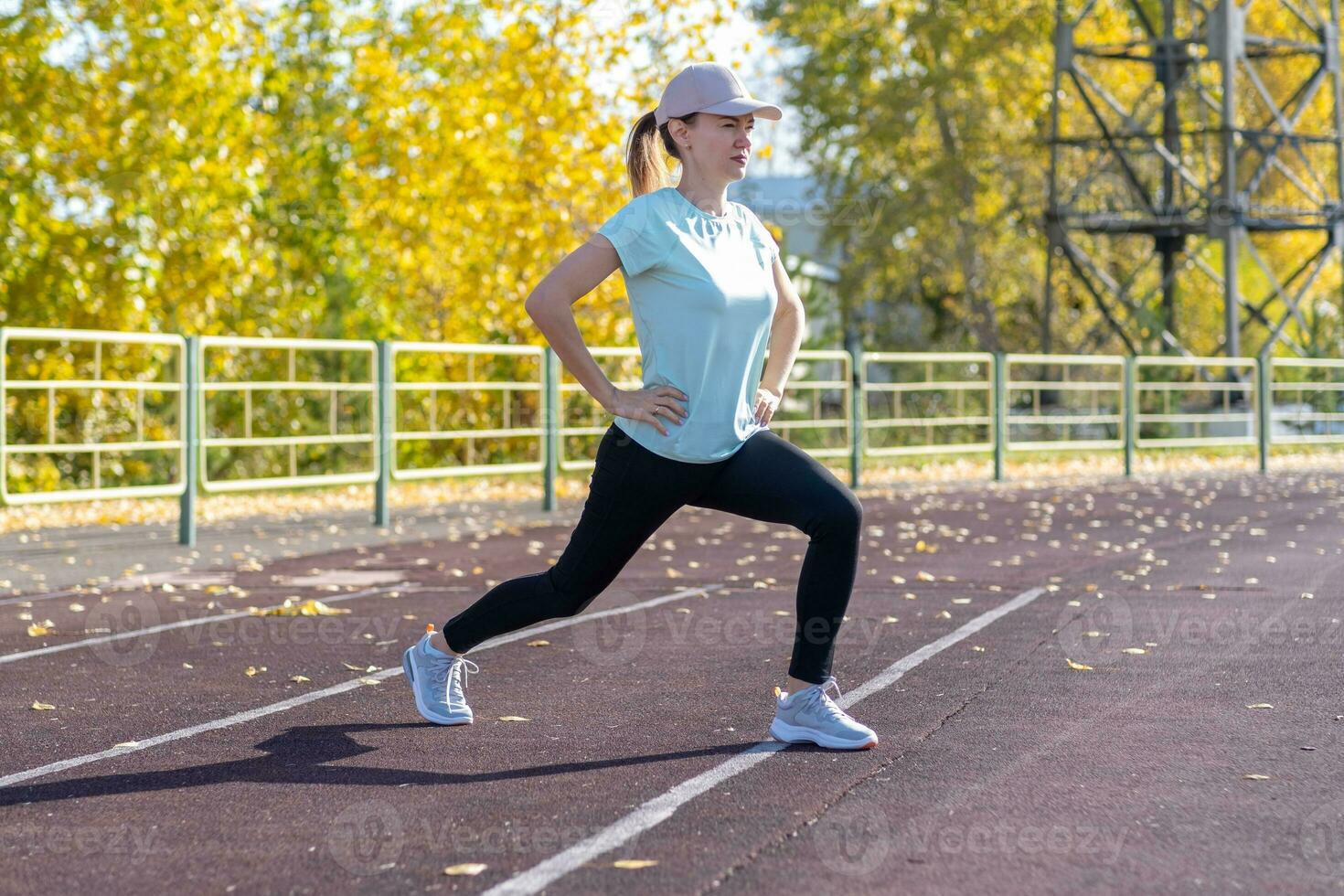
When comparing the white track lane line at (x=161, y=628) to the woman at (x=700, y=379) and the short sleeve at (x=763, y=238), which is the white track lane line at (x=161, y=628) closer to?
the woman at (x=700, y=379)

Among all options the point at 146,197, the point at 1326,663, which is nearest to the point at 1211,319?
the point at 146,197

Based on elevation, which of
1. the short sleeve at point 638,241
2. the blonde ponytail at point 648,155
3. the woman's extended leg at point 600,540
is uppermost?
the blonde ponytail at point 648,155

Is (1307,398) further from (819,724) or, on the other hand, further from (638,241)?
(638,241)

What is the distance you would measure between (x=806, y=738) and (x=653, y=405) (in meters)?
1.12

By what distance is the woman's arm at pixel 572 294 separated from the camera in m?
5.31

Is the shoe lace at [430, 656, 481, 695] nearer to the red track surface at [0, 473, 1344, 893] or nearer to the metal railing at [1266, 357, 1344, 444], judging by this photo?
the red track surface at [0, 473, 1344, 893]

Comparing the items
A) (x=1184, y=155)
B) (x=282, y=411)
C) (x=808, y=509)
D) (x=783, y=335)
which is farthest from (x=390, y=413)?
(x=1184, y=155)

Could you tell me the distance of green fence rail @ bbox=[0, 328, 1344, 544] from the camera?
13812 mm

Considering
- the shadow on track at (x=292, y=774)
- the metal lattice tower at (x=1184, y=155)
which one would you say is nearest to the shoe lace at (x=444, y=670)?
the shadow on track at (x=292, y=774)

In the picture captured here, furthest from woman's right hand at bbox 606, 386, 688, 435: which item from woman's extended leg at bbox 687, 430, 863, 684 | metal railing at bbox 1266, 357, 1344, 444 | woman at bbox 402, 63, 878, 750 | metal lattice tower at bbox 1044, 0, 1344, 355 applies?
metal railing at bbox 1266, 357, 1344, 444

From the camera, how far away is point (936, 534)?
1413 cm

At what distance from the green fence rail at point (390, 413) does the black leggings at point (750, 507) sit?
281 inches

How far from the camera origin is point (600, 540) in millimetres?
5574

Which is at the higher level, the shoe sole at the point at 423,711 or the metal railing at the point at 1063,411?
the metal railing at the point at 1063,411
